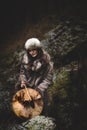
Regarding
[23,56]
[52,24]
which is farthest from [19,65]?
[52,24]

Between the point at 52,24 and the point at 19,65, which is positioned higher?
the point at 52,24

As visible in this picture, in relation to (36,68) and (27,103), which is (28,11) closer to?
(36,68)

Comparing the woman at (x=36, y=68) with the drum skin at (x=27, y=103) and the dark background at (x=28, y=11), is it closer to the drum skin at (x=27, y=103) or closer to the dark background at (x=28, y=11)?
the drum skin at (x=27, y=103)

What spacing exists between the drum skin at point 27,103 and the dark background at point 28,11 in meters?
1.22

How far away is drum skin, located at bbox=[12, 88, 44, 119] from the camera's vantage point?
8055 millimetres

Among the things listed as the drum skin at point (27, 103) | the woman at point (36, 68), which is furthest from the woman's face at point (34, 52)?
the drum skin at point (27, 103)

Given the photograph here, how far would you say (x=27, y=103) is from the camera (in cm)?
813

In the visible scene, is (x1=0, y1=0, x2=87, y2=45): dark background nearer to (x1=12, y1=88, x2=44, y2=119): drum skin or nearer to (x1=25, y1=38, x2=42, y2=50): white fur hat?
(x1=25, y1=38, x2=42, y2=50): white fur hat

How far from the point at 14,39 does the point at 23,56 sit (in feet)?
1.63

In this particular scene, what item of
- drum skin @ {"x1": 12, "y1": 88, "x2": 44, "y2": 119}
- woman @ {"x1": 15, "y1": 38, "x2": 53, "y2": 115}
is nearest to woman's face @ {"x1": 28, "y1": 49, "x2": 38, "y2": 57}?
woman @ {"x1": 15, "y1": 38, "x2": 53, "y2": 115}

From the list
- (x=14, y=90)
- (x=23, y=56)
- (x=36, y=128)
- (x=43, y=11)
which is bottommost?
(x=36, y=128)

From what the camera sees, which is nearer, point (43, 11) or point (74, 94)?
point (74, 94)

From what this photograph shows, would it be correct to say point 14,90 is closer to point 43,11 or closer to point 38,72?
point 38,72

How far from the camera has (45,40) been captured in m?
8.48
